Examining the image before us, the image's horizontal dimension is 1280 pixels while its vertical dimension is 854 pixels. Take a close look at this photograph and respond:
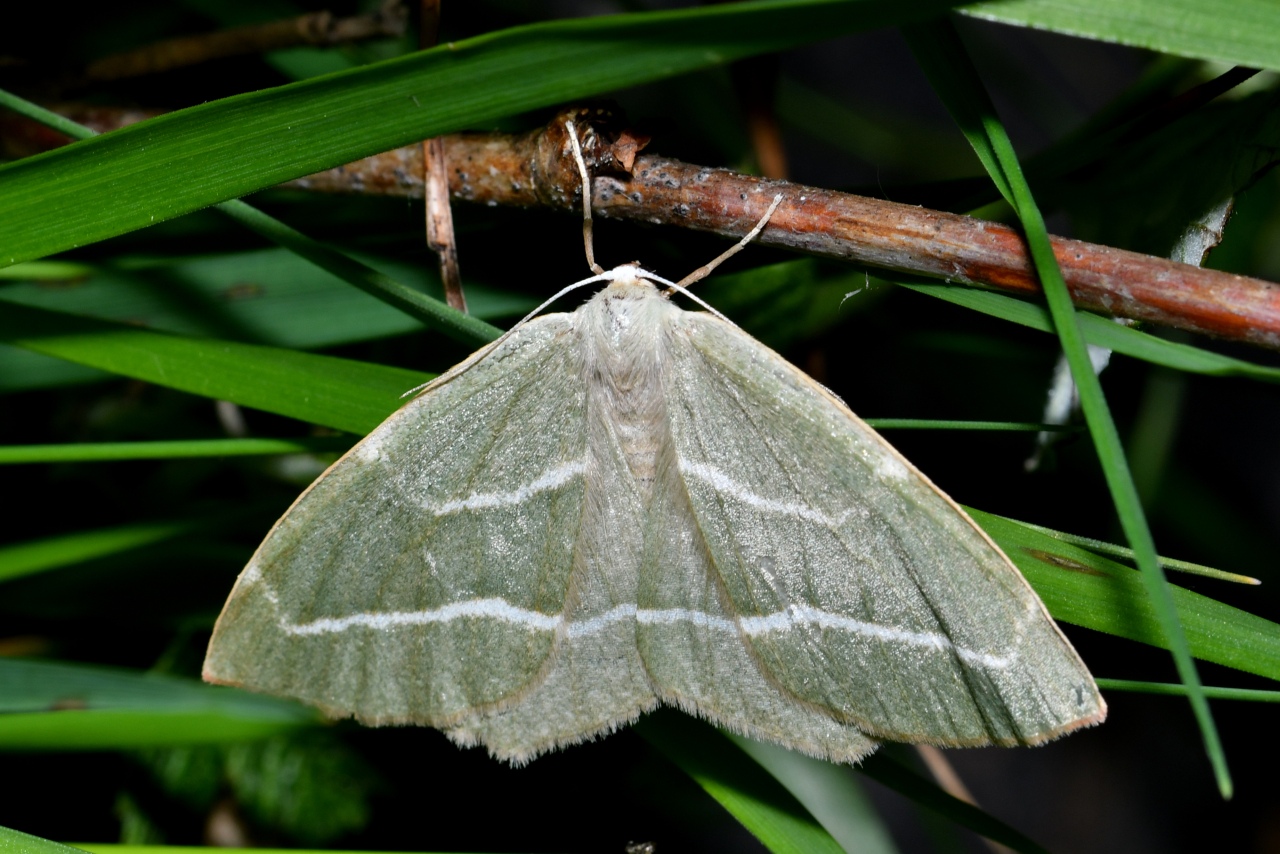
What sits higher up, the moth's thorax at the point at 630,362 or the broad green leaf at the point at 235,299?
the broad green leaf at the point at 235,299

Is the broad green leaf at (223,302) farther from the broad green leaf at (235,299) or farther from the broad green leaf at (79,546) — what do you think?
the broad green leaf at (79,546)

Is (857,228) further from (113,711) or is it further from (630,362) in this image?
(113,711)

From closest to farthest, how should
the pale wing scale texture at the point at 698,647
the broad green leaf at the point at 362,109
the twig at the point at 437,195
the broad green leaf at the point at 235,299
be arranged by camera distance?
the broad green leaf at the point at 362,109
the pale wing scale texture at the point at 698,647
the twig at the point at 437,195
the broad green leaf at the point at 235,299

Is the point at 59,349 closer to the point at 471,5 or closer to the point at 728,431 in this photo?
the point at 728,431

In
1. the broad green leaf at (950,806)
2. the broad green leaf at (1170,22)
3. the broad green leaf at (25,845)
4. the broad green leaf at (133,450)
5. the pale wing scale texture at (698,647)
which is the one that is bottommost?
the broad green leaf at (950,806)

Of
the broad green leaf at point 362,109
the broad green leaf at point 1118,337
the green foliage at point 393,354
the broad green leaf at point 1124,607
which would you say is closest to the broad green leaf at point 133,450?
the green foliage at point 393,354

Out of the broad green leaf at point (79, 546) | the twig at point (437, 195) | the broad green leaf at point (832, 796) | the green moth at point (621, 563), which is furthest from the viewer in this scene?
the broad green leaf at point (832, 796)
